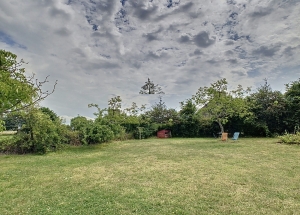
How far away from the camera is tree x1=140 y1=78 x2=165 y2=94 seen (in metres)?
25.7

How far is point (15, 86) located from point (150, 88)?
21438 millimetres

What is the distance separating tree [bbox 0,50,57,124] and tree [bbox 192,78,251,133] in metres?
12.3

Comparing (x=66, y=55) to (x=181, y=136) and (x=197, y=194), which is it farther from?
(x=181, y=136)

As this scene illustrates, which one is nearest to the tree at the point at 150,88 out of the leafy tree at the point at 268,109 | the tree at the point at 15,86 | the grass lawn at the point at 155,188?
the leafy tree at the point at 268,109

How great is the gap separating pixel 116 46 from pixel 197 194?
10.0 m

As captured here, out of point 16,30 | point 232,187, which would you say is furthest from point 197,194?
point 16,30

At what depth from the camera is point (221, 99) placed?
1459cm

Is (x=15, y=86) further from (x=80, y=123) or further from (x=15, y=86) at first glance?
(x=80, y=123)

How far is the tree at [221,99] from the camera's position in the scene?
48.1ft

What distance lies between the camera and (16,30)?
7.66 metres

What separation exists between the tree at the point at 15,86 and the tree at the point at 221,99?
12.3m

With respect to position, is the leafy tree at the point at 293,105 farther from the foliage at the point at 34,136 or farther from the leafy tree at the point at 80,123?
the foliage at the point at 34,136

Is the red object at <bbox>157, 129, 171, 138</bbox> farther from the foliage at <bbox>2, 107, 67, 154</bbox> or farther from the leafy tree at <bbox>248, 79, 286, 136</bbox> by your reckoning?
the foliage at <bbox>2, 107, 67, 154</bbox>

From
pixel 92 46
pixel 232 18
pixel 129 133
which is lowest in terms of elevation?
pixel 129 133
